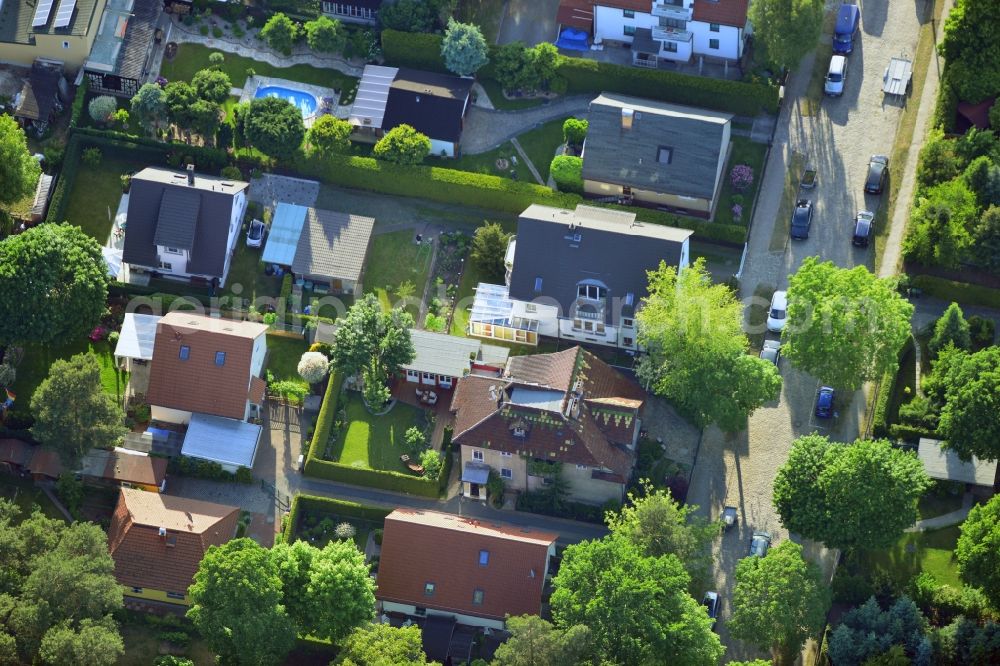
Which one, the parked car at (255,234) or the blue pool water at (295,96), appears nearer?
the parked car at (255,234)

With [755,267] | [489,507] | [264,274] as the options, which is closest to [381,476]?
[489,507]

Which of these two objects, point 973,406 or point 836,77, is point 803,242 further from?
point 973,406

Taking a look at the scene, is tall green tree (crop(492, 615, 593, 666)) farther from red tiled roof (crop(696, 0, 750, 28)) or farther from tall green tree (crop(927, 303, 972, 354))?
red tiled roof (crop(696, 0, 750, 28))

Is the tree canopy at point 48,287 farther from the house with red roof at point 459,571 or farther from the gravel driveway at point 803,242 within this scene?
the gravel driveway at point 803,242

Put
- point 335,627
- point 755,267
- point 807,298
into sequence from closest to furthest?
point 335,627
point 807,298
point 755,267

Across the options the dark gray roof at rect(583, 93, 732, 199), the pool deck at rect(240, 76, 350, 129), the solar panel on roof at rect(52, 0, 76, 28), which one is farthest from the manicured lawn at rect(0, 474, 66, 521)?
the dark gray roof at rect(583, 93, 732, 199)

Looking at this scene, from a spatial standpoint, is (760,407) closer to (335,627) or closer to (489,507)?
(489,507)

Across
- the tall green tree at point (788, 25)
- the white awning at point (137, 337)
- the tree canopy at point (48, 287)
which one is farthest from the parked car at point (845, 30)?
the tree canopy at point (48, 287)
